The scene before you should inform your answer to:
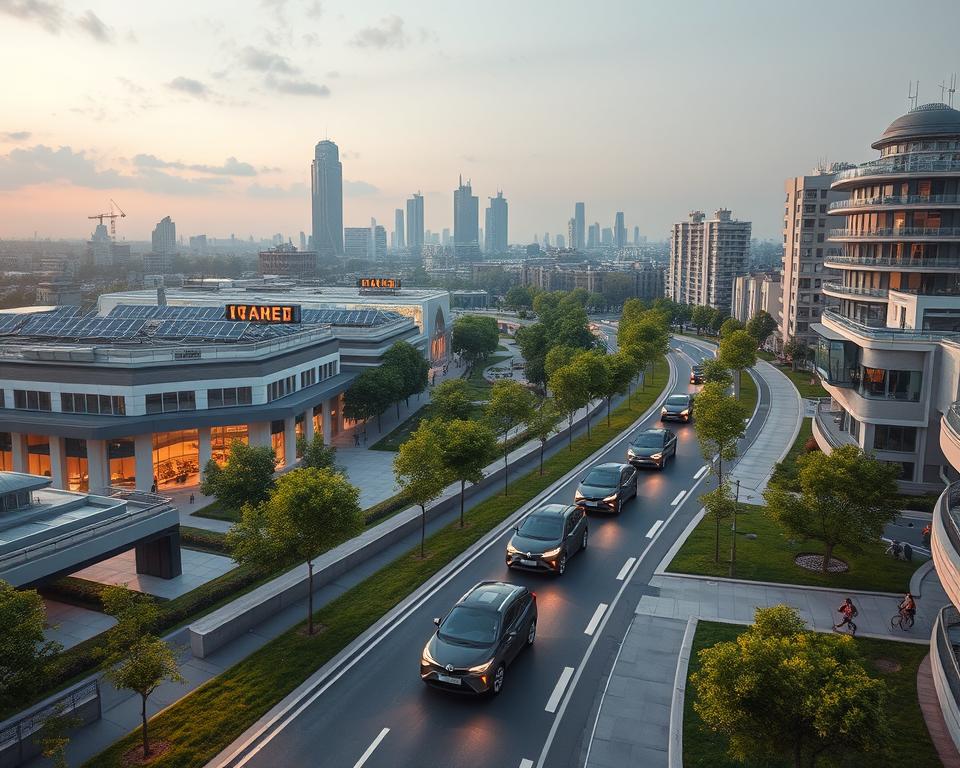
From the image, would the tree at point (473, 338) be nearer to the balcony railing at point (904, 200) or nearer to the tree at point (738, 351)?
the tree at point (738, 351)

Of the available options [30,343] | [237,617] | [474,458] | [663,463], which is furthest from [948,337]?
[30,343]

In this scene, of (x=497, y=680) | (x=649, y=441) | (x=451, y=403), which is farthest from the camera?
(x=451, y=403)

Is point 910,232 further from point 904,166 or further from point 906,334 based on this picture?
point 906,334

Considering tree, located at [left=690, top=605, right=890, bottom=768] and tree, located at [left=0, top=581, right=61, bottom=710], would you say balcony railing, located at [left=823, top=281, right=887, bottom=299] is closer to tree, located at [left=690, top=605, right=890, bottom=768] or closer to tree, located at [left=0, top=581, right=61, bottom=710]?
tree, located at [left=690, top=605, right=890, bottom=768]

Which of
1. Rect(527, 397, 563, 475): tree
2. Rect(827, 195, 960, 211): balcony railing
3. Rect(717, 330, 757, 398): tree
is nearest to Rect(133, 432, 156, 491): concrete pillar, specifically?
Rect(527, 397, 563, 475): tree

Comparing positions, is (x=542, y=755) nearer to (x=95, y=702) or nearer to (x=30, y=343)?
(x=95, y=702)

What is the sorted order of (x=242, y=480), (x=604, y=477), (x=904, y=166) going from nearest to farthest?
(x=242, y=480), (x=604, y=477), (x=904, y=166)

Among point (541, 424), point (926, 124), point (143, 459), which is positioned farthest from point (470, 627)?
point (926, 124)
